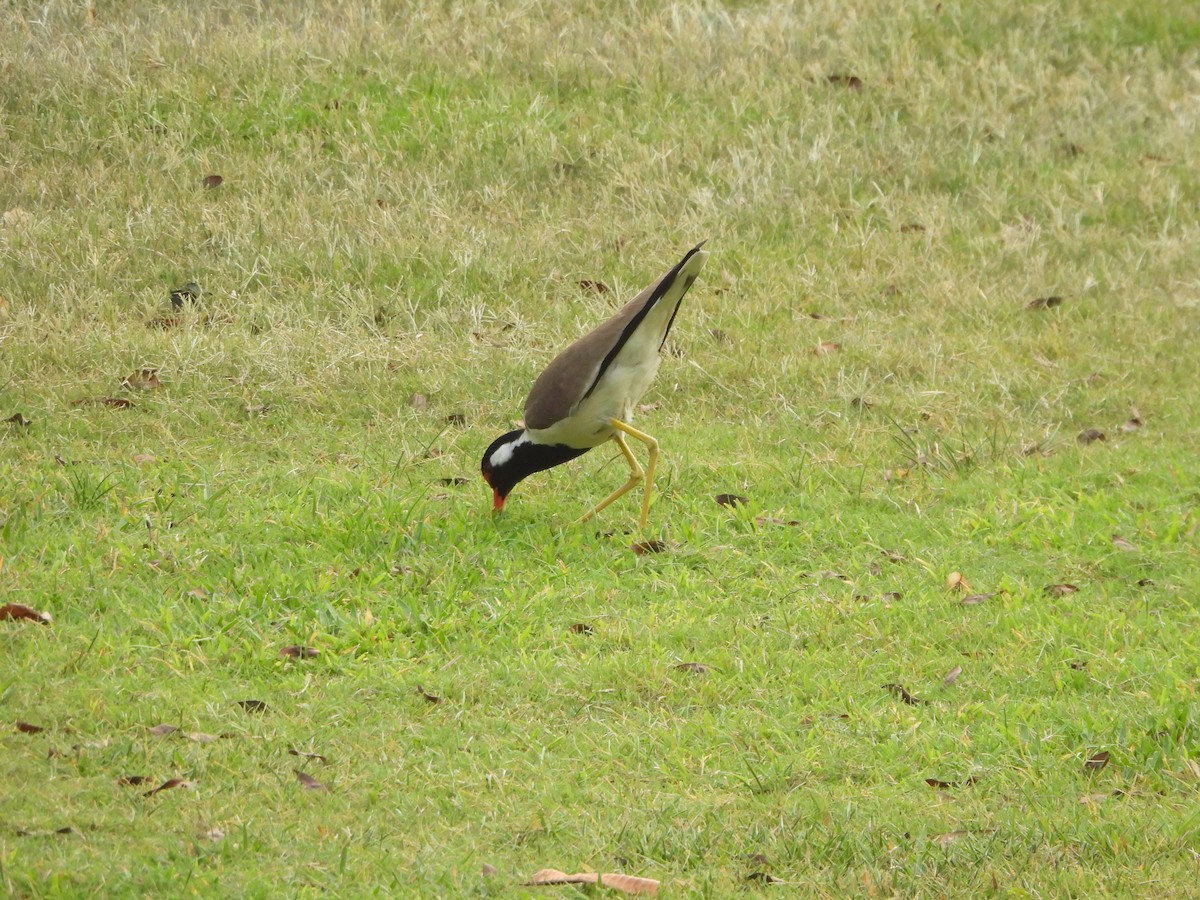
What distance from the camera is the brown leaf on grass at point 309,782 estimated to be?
15.0ft

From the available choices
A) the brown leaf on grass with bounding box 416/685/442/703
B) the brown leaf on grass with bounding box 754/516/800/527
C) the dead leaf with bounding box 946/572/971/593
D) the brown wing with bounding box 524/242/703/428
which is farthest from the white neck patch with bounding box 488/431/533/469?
the dead leaf with bounding box 946/572/971/593

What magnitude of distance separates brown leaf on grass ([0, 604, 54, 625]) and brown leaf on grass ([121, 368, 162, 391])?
Result: 2687 mm

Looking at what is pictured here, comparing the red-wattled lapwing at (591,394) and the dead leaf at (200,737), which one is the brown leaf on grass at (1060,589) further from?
the dead leaf at (200,737)

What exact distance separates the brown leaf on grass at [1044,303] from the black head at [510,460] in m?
4.33

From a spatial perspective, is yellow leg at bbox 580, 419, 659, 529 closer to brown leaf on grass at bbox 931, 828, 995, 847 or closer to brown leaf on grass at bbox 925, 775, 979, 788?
brown leaf on grass at bbox 925, 775, 979, 788

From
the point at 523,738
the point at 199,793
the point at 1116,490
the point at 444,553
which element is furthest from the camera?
the point at 1116,490

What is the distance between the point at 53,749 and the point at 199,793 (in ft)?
1.76

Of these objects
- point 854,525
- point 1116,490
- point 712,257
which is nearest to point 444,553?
point 854,525

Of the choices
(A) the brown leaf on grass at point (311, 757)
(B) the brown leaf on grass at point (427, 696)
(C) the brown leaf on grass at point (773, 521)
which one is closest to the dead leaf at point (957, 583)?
(C) the brown leaf on grass at point (773, 521)

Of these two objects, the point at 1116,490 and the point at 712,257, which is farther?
the point at 712,257

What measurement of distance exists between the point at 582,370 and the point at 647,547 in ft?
2.94

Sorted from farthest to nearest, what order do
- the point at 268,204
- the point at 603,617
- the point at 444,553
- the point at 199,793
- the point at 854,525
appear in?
the point at 268,204, the point at 854,525, the point at 444,553, the point at 603,617, the point at 199,793

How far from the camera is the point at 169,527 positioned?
644 centimetres

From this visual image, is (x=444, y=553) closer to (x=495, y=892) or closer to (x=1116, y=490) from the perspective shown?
(x=495, y=892)
